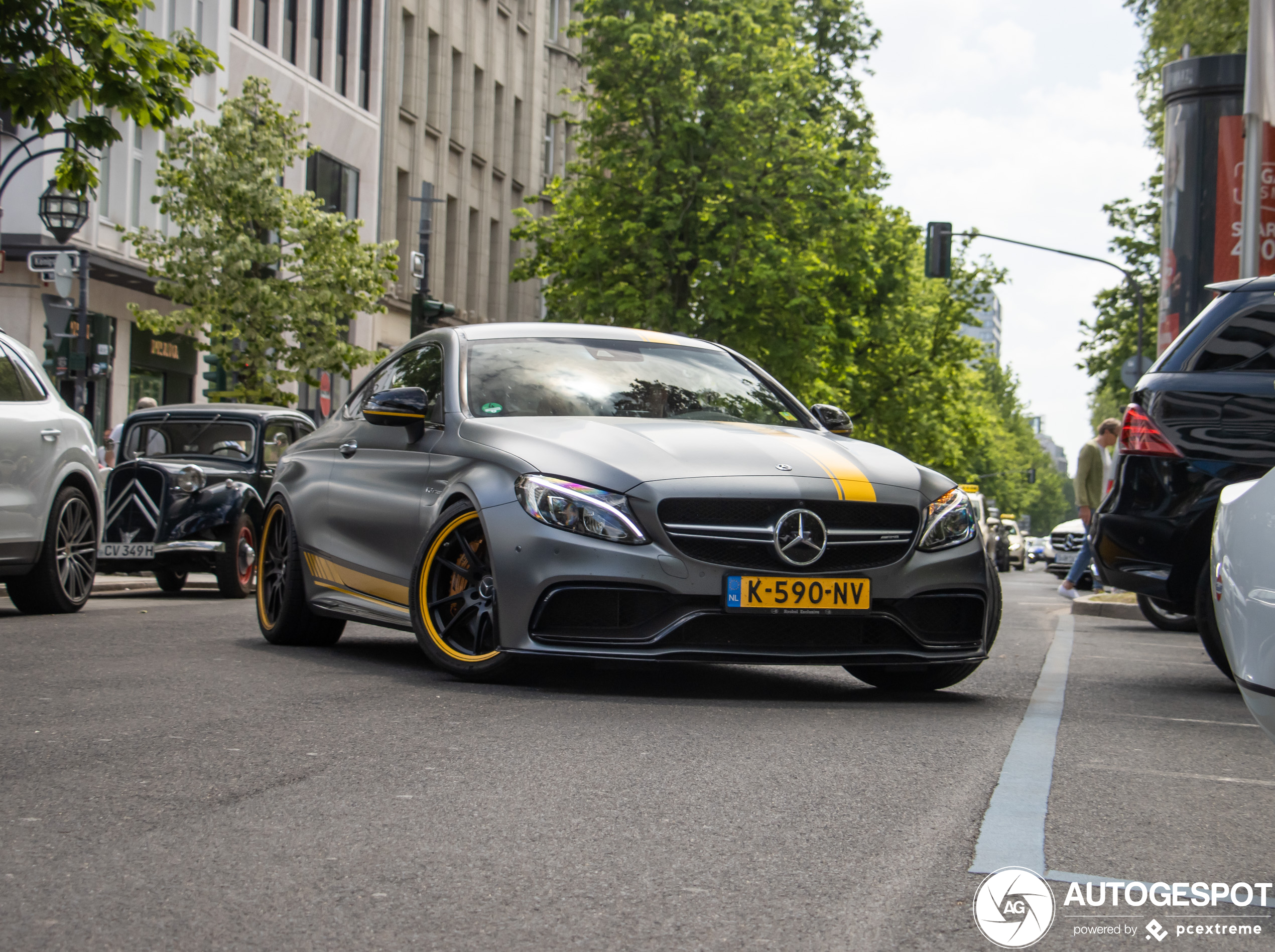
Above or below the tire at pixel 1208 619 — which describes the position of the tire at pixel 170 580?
below

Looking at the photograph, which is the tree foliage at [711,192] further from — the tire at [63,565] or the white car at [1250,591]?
the white car at [1250,591]

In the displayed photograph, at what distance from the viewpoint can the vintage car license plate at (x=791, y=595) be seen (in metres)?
6.51

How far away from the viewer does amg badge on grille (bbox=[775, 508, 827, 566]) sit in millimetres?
6551

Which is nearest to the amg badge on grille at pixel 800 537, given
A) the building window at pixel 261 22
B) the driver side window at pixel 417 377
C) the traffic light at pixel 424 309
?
the driver side window at pixel 417 377

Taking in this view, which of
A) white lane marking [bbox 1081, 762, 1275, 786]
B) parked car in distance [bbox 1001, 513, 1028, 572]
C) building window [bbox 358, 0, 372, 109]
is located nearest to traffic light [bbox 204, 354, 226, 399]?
building window [bbox 358, 0, 372, 109]

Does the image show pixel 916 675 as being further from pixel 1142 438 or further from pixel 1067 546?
pixel 1067 546

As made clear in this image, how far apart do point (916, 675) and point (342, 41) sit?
3684 cm

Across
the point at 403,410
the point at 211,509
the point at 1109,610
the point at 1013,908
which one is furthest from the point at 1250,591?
the point at 1109,610

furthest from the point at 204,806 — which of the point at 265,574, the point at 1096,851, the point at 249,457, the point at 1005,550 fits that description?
the point at 1005,550

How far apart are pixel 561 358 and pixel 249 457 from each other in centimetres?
848

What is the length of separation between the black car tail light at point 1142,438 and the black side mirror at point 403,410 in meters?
3.27

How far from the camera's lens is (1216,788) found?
5090mm

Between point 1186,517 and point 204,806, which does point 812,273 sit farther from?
point 204,806

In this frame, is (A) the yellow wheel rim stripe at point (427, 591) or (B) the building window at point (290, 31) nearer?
(A) the yellow wheel rim stripe at point (427, 591)
